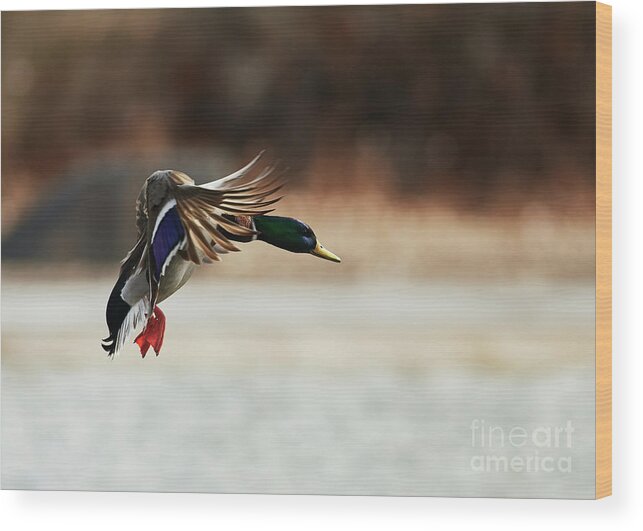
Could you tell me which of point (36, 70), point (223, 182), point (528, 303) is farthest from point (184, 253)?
point (528, 303)

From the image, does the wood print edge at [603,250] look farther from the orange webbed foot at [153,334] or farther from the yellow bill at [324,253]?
the orange webbed foot at [153,334]

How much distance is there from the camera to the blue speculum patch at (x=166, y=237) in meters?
4.15

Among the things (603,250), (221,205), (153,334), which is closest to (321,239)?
(221,205)

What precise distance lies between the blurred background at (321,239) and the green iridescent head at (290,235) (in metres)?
0.04

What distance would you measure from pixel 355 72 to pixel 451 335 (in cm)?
102

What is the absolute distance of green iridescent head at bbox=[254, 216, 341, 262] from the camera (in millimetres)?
4105

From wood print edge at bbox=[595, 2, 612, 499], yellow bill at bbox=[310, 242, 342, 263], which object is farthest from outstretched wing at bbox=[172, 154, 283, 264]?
wood print edge at bbox=[595, 2, 612, 499]

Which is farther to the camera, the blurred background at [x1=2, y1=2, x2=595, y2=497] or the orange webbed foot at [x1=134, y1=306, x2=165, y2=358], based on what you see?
the orange webbed foot at [x1=134, y1=306, x2=165, y2=358]

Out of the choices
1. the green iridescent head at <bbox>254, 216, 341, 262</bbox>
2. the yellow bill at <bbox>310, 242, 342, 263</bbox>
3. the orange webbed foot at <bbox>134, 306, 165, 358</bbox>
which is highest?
the green iridescent head at <bbox>254, 216, 341, 262</bbox>

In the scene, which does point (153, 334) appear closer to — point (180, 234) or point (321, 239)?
point (180, 234)

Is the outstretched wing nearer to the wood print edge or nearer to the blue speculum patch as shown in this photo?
the blue speculum patch

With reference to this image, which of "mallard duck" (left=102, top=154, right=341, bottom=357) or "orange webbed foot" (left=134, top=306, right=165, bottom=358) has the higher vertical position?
"mallard duck" (left=102, top=154, right=341, bottom=357)

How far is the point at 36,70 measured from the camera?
13.8 ft

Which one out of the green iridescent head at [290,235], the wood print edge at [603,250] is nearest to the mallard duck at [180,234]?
the green iridescent head at [290,235]
